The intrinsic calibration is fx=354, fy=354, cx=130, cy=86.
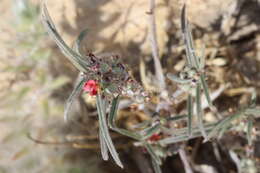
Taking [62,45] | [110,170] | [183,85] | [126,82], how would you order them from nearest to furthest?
[62,45] → [126,82] → [183,85] → [110,170]

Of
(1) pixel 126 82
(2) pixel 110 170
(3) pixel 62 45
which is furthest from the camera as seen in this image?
(2) pixel 110 170

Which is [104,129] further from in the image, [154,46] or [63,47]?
[154,46]

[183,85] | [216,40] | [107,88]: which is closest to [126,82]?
[107,88]

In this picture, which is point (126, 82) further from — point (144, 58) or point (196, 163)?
point (196, 163)

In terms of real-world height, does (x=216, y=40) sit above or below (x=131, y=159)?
above

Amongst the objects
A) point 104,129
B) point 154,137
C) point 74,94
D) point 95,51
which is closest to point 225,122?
point 154,137

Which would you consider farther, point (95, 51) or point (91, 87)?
point (95, 51)
